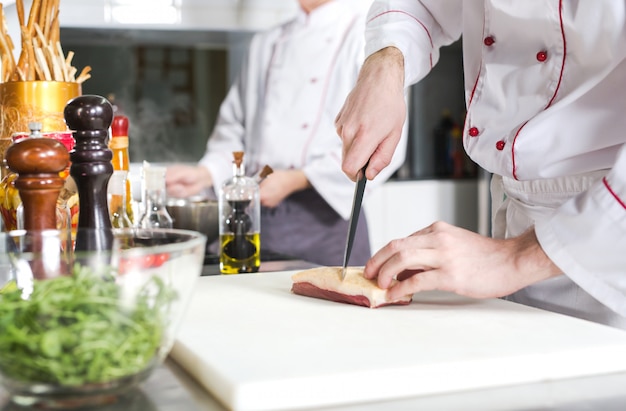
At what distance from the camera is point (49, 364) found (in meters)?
0.56

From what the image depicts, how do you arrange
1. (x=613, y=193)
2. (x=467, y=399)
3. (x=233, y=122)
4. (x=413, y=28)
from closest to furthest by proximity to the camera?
(x=467, y=399) < (x=613, y=193) < (x=413, y=28) < (x=233, y=122)

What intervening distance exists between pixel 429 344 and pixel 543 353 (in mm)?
108

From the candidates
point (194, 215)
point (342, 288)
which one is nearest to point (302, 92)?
point (194, 215)

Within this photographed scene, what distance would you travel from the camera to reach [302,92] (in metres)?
2.43

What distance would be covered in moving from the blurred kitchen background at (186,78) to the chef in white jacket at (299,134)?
61 centimetres

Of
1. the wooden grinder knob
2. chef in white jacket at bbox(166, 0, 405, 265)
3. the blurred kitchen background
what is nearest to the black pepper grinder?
the wooden grinder knob

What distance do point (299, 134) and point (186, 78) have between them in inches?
41.3

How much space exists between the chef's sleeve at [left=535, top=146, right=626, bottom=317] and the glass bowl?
1.53 ft

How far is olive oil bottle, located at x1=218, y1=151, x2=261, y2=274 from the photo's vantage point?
1394 millimetres

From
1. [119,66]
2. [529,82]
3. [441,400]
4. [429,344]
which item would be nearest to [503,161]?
[529,82]

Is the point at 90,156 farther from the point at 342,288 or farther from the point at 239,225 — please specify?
the point at 239,225

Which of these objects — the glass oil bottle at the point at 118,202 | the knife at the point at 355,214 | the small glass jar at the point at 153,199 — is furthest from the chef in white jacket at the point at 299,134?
the knife at the point at 355,214

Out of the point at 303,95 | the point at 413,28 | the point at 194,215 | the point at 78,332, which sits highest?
the point at 413,28

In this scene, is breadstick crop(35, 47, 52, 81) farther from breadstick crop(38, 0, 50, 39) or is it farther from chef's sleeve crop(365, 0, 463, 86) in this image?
chef's sleeve crop(365, 0, 463, 86)
